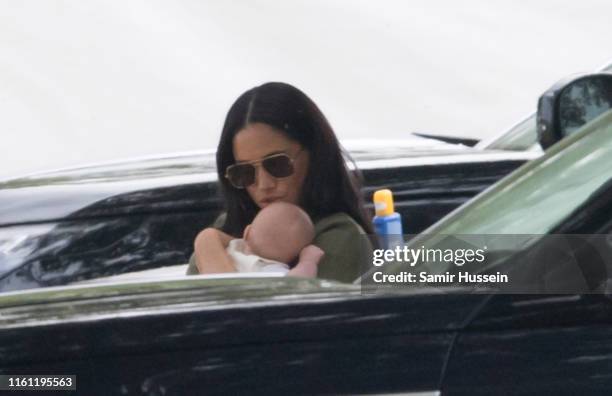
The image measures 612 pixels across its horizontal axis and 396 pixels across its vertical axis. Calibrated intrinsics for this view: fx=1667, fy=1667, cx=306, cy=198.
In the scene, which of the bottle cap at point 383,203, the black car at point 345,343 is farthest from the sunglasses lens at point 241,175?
the black car at point 345,343

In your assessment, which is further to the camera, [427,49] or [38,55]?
[427,49]

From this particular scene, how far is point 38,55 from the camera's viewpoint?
15031 millimetres

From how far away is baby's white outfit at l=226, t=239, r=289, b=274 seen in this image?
3535 mm

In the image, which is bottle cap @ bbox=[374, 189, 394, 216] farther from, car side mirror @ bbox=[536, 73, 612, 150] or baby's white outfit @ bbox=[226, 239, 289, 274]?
car side mirror @ bbox=[536, 73, 612, 150]

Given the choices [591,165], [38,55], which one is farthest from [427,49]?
[591,165]

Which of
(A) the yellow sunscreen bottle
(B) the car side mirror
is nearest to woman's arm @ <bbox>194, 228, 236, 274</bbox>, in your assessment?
(A) the yellow sunscreen bottle

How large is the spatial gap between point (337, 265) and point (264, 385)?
133 centimetres

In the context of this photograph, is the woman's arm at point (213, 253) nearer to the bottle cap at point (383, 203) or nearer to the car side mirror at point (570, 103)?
the bottle cap at point (383, 203)

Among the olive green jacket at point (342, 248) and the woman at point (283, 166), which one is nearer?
the olive green jacket at point (342, 248)

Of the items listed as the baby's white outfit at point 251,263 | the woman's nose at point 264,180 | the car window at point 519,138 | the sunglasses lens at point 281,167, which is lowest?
the car window at point 519,138

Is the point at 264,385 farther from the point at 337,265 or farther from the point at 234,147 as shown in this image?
the point at 234,147

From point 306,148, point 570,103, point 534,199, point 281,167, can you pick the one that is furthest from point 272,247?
point 570,103

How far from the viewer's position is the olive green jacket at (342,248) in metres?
3.55

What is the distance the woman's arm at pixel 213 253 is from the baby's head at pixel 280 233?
0.20 ft
